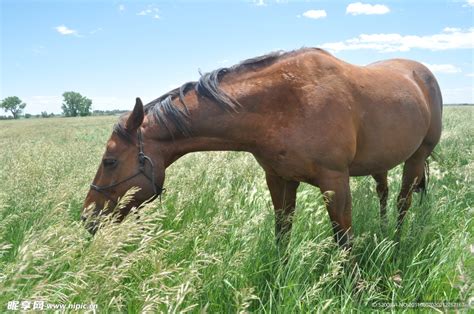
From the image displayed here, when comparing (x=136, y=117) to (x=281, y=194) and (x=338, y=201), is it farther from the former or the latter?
(x=338, y=201)

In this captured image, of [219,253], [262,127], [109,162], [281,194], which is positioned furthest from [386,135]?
[109,162]

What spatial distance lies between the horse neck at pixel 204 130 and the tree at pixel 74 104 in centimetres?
10256

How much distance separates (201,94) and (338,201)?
Result: 4.83 ft

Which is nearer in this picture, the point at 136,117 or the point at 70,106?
the point at 136,117

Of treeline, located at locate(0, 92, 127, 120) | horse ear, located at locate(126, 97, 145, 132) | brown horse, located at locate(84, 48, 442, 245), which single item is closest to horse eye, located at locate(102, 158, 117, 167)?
brown horse, located at locate(84, 48, 442, 245)

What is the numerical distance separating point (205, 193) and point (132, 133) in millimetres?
1476

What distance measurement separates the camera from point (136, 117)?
8.82 ft

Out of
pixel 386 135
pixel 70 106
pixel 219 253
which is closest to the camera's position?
pixel 219 253

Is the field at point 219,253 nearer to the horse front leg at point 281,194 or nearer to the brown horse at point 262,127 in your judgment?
the horse front leg at point 281,194

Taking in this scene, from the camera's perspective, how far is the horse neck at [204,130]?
2.83 metres

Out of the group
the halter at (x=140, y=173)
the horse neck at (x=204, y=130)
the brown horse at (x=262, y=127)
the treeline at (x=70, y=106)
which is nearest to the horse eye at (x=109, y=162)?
the brown horse at (x=262, y=127)

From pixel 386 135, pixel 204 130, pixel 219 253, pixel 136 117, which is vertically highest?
pixel 136 117

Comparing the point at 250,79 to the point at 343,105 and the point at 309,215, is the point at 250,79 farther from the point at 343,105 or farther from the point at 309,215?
the point at 309,215

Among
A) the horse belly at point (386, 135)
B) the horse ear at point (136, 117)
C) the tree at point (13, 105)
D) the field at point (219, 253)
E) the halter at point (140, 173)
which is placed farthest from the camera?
the tree at point (13, 105)
